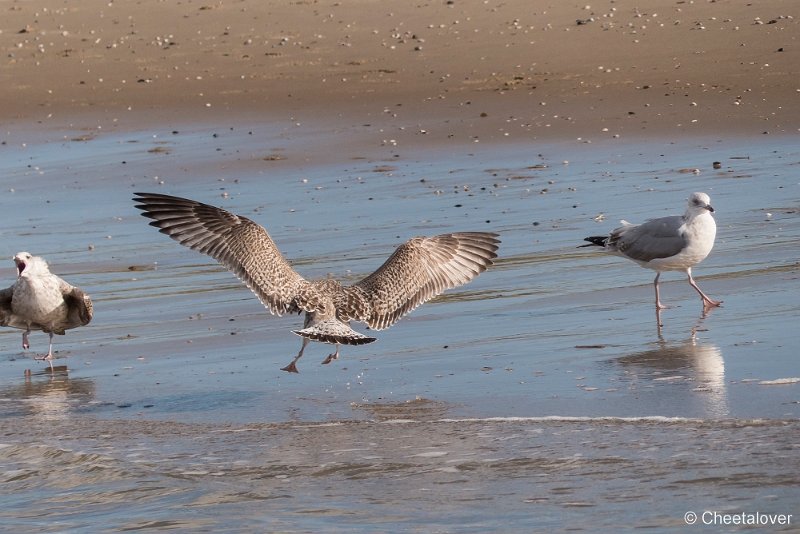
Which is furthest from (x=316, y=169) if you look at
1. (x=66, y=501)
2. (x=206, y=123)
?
(x=66, y=501)

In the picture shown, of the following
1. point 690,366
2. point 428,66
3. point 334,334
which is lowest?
point 690,366

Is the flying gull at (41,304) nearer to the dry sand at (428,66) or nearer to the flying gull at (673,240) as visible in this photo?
the flying gull at (673,240)

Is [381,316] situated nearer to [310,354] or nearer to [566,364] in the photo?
[310,354]

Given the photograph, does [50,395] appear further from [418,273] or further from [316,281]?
[418,273]

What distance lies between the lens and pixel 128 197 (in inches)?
582

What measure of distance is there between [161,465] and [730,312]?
12.7 feet

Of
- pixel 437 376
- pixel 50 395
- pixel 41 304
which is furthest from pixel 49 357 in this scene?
pixel 437 376

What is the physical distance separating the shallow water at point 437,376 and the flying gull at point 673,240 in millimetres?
240

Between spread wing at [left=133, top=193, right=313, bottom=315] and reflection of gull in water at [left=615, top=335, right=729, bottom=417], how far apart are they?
210 centimetres

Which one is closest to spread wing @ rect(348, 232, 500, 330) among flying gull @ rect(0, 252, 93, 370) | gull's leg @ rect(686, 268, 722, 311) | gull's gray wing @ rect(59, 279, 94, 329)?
gull's leg @ rect(686, 268, 722, 311)

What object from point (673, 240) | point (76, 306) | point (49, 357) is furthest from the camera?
point (673, 240)

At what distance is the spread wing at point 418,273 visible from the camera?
887 centimetres

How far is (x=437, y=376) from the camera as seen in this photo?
8.25 meters

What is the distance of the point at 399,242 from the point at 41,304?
10.7 ft
